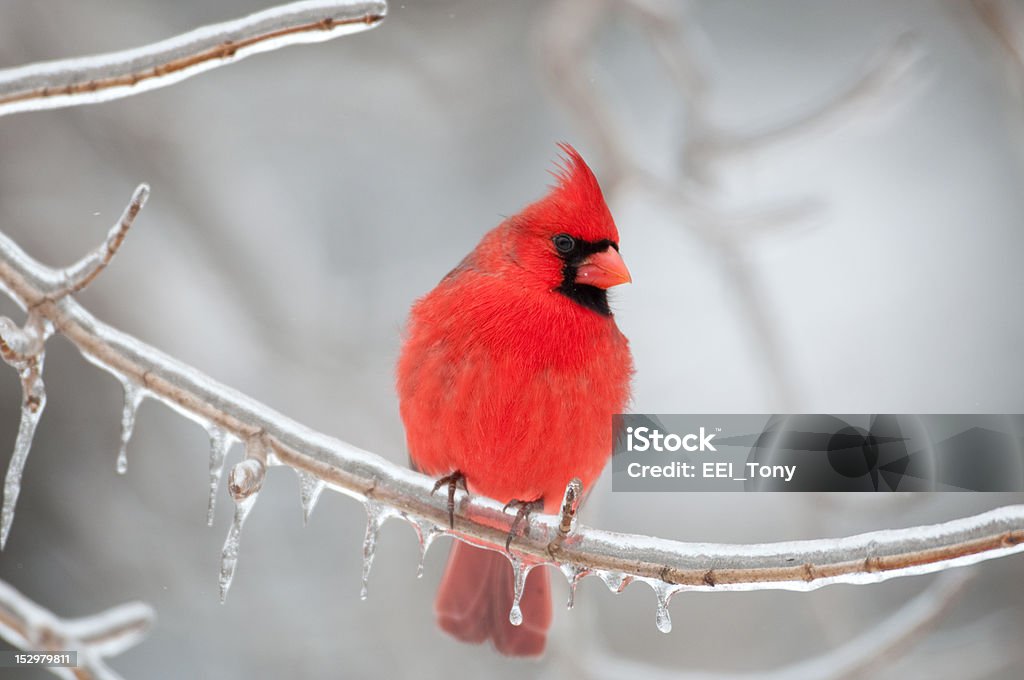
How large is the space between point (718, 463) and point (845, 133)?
127 cm

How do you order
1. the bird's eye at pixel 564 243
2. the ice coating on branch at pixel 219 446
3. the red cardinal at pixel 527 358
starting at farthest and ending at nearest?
1. the bird's eye at pixel 564 243
2. the red cardinal at pixel 527 358
3. the ice coating on branch at pixel 219 446

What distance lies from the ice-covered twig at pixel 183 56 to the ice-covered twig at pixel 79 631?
0.84 metres

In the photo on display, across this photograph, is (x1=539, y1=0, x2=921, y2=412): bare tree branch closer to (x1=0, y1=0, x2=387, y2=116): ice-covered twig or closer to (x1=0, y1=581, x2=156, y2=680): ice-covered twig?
(x1=0, y1=0, x2=387, y2=116): ice-covered twig

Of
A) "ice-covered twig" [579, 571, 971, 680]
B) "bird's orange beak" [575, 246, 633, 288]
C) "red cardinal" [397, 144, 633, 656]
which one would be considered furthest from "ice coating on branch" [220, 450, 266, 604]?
"ice-covered twig" [579, 571, 971, 680]

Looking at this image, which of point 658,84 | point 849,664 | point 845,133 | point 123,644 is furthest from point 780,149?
point 123,644

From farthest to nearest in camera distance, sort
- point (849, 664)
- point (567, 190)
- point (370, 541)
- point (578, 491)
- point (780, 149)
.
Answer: point (780, 149) → point (849, 664) → point (567, 190) → point (370, 541) → point (578, 491)

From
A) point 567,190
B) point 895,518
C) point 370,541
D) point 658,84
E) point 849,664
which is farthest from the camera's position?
point 658,84

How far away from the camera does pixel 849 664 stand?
231 centimetres

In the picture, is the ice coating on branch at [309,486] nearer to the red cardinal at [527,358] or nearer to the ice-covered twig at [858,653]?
the red cardinal at [527,358]

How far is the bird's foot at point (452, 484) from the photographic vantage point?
1757 millimetres

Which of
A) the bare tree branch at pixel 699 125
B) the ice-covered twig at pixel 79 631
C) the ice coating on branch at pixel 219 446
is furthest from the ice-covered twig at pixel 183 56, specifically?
the bare tree branch at pixel 699 125

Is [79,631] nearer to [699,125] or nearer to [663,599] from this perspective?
[663,599]

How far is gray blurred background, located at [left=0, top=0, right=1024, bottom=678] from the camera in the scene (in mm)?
2615

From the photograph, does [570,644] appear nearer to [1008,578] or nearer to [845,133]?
[1008,578]
